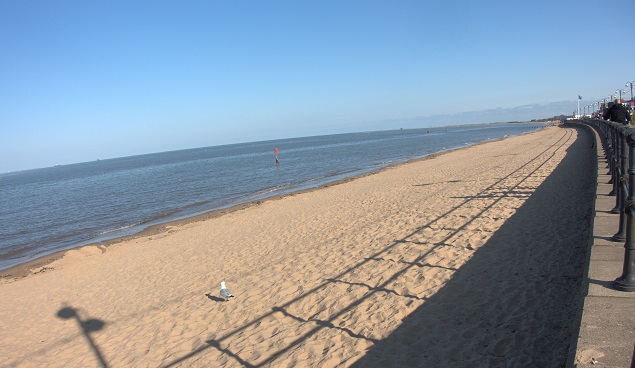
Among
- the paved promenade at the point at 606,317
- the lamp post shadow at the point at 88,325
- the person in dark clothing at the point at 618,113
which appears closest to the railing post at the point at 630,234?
the paved promenade at the point at 606,317

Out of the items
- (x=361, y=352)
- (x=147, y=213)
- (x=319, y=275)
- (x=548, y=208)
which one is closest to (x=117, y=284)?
(x=319, y=275)

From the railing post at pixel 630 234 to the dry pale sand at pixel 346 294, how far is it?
44cm

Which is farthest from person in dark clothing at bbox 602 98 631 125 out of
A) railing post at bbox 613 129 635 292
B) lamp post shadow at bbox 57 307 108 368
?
lamp post shadow at bbox 57 307 108 368

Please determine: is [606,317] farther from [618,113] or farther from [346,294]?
[618,113]

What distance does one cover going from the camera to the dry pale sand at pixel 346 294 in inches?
165

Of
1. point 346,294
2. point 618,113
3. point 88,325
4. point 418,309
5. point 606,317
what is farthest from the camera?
point 618,113

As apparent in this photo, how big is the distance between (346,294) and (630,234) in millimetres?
3812

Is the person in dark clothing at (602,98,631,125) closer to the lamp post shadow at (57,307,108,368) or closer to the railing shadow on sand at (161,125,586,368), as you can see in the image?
the railing shadow on sand at (161,125,586,368)

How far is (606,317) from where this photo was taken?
2.56m

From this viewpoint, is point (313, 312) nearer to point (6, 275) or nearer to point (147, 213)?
point (6, 275)

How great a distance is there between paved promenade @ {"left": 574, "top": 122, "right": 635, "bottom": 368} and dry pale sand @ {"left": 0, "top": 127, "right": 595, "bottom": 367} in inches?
10.4

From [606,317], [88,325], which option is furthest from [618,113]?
[88,325]

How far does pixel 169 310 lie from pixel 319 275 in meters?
2.72

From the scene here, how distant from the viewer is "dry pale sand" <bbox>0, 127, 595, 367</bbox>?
13.7 ft
